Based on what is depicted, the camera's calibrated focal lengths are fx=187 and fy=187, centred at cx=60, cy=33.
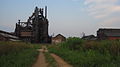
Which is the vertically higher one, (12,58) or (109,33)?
(109,33)

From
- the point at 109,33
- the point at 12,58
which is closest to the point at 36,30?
the point at 109,33

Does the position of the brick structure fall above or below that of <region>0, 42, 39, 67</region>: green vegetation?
above

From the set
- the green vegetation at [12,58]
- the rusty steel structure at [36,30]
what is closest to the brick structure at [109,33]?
the rusty steel structure at [36,30]

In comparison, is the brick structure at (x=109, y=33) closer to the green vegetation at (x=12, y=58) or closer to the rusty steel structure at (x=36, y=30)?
the rusty steel structure at (x=36, y=30)

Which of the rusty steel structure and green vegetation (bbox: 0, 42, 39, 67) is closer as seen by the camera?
green vegetation (bbox: 0, 42, 39, 67)

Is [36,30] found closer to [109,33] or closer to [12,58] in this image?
[109,33]

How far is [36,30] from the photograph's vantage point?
6531 cm

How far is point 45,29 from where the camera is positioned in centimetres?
6725

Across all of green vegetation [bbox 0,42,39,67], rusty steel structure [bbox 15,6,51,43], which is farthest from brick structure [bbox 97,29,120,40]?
green vegetation [bbox 0,42,39,67]

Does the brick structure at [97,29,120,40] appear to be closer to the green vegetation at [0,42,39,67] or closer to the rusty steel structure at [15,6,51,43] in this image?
the rusty steel structure at [15,6,51,43]

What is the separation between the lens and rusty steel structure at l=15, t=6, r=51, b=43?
217 ft

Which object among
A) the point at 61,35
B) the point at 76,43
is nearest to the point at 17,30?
the point at 61,35

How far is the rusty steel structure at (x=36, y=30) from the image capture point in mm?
66125

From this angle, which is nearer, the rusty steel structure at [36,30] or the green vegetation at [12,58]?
the green vegetation at [12,58]
